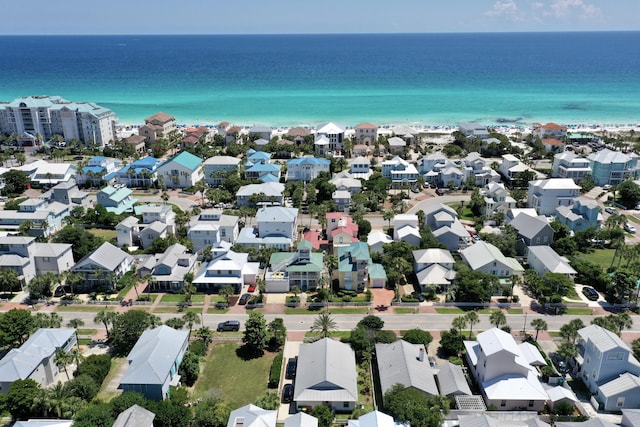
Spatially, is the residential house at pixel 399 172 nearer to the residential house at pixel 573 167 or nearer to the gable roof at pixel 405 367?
the residential house at pixel 573 167

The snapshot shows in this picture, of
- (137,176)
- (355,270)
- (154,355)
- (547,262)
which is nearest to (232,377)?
(154,355)

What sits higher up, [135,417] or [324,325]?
[324,325]

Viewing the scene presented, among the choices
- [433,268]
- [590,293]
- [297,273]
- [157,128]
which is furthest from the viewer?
[157,128]

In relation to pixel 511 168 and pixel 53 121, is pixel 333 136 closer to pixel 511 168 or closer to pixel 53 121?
pixel 511 168

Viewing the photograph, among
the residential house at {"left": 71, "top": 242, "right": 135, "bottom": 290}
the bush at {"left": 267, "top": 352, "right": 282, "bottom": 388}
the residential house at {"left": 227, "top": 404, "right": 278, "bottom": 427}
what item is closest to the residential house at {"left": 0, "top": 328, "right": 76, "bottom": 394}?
the residential house at {"left": 71, "top": 242, "right": 135, "bottom": 290}

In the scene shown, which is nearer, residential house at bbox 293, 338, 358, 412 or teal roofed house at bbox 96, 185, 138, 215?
residential house at bbox 293, 338, 358, 412

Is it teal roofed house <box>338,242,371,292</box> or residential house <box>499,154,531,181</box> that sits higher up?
residential house <box>499,154,531,181</box>

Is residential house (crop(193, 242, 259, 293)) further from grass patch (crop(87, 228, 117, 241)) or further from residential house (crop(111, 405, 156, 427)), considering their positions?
residential house (crop(111, 405, 156, 427))
